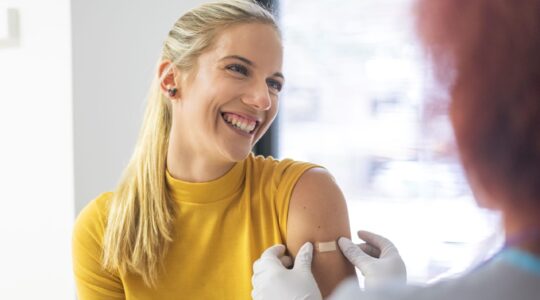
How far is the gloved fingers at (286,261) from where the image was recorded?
1.31 meters

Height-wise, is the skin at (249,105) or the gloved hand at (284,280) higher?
the skin at (249,105)

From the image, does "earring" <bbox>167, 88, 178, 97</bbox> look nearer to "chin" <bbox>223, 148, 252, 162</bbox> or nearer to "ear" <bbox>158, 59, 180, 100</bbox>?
"ear" <bbox>158, 59, 180, 100</bbox>

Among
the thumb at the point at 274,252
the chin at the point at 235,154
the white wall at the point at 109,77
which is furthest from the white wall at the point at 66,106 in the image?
the thumb at the point at 274,252

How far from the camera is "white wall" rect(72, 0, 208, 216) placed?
2.14 meters

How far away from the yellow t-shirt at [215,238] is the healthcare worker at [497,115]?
90 centimetres

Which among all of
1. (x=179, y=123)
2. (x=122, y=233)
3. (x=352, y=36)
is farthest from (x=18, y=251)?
(x=352, y=36)

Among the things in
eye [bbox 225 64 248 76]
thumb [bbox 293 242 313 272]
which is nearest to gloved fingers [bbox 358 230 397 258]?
thumb [bbox 293 242 313 272]

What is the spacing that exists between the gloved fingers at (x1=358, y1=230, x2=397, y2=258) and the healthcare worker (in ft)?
2.38

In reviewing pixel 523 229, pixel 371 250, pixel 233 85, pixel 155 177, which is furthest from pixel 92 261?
pixel 523 229

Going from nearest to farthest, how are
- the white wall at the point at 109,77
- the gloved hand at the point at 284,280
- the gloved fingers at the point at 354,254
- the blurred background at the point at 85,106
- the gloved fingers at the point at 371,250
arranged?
the gloved hand at the point at 284,280 < the gloved fingers at the point at 354,254 < the gloved fingers at the point at 371,250 < the blurred background at the point at 85,106 < the white wall at the point at 109,77

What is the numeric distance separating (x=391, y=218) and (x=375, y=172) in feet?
1.93

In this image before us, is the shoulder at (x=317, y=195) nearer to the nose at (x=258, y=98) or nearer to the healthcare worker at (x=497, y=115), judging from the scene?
the nose at (x=258, y=98)

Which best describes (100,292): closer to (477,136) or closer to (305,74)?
(305,74)

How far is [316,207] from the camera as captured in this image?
4.50 feet
